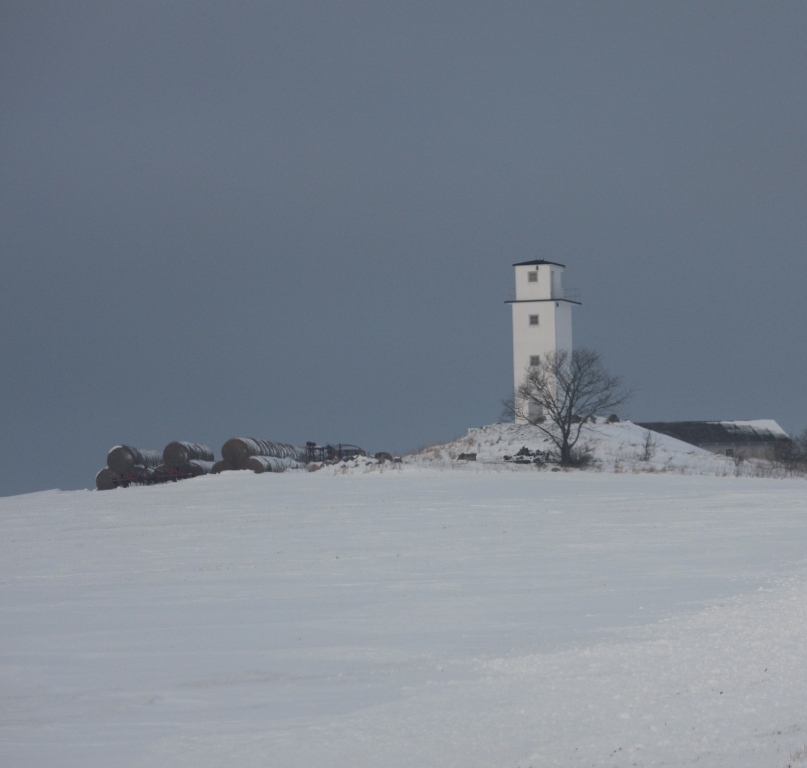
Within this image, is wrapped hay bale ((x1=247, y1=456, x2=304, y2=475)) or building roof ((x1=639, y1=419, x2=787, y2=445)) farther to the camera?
building roof ((x1=639, y1=419, x2=787, y2=445))

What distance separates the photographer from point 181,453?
142 ft

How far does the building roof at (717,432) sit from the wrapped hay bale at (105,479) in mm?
32212

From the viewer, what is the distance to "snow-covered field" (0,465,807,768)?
905 cm

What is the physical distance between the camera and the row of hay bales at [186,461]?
139ft

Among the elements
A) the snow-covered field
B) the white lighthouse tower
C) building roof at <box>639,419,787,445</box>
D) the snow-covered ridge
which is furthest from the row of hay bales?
building roof at <box>639,419,787,445</box>

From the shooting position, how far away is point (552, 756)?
8805 millimetres

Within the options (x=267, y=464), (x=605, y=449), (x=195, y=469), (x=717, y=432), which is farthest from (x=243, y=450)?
(x=717, y=432)

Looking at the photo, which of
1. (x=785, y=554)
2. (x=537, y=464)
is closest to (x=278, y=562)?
(x=785, y=554)

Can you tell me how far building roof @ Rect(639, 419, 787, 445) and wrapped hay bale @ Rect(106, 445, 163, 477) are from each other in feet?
102

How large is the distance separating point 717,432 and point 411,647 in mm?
56851

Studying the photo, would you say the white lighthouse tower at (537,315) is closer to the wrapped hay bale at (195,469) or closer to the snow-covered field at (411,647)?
the wrapped hay bale at (195,469)

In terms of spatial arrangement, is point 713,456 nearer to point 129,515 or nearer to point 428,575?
point 129,515

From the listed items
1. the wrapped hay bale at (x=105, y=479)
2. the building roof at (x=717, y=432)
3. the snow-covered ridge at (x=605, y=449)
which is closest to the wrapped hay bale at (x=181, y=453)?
the wrapped hay bale at (x=105, y=479)

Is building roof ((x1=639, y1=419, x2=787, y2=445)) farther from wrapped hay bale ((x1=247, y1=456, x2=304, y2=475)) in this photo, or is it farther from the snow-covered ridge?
wrapped hay bale ((x1=247, y1=456, x2=304, y2=475))
